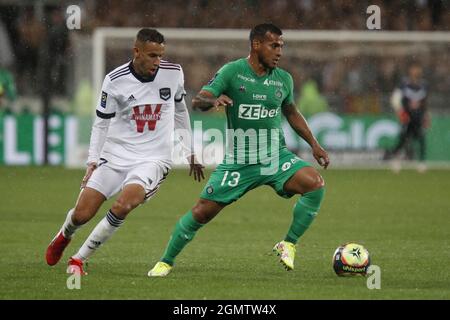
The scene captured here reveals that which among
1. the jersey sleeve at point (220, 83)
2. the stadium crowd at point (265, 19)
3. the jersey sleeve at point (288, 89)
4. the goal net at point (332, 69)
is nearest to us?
the jersey sleeve at point (220, 83)

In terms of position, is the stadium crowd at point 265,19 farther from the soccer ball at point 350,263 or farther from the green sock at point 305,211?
the soccer ball at point 350,263

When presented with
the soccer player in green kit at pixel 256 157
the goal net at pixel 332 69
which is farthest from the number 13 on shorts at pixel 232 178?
the goal net at pixel 332 69

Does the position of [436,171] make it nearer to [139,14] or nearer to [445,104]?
[445,104]

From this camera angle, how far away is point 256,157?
391 inches

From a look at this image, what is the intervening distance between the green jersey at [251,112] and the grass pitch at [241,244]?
1113 millimetres

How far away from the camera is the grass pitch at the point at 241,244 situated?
870cm

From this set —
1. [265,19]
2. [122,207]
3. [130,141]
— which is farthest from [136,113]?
[265,19]

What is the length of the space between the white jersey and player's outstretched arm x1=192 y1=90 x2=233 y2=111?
52 centimetres

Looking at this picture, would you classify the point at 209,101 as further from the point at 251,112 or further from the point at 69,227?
the point at 69,227

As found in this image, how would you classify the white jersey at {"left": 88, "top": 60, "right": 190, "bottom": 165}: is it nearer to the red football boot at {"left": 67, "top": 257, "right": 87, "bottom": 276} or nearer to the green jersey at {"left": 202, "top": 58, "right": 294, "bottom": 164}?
the green jersey at {"left": 202, "top": 58, "right": 294, "bottom": 164}

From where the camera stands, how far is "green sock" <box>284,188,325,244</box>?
388 inches

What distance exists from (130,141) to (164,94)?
0.53 m

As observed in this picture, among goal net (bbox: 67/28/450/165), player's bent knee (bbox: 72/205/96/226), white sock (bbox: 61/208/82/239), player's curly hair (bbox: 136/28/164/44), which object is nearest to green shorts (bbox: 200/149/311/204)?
player's bent knee (bbox: 72/205/96/226)

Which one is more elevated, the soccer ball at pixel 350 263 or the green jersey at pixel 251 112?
the green jersey at pixel 251 112
